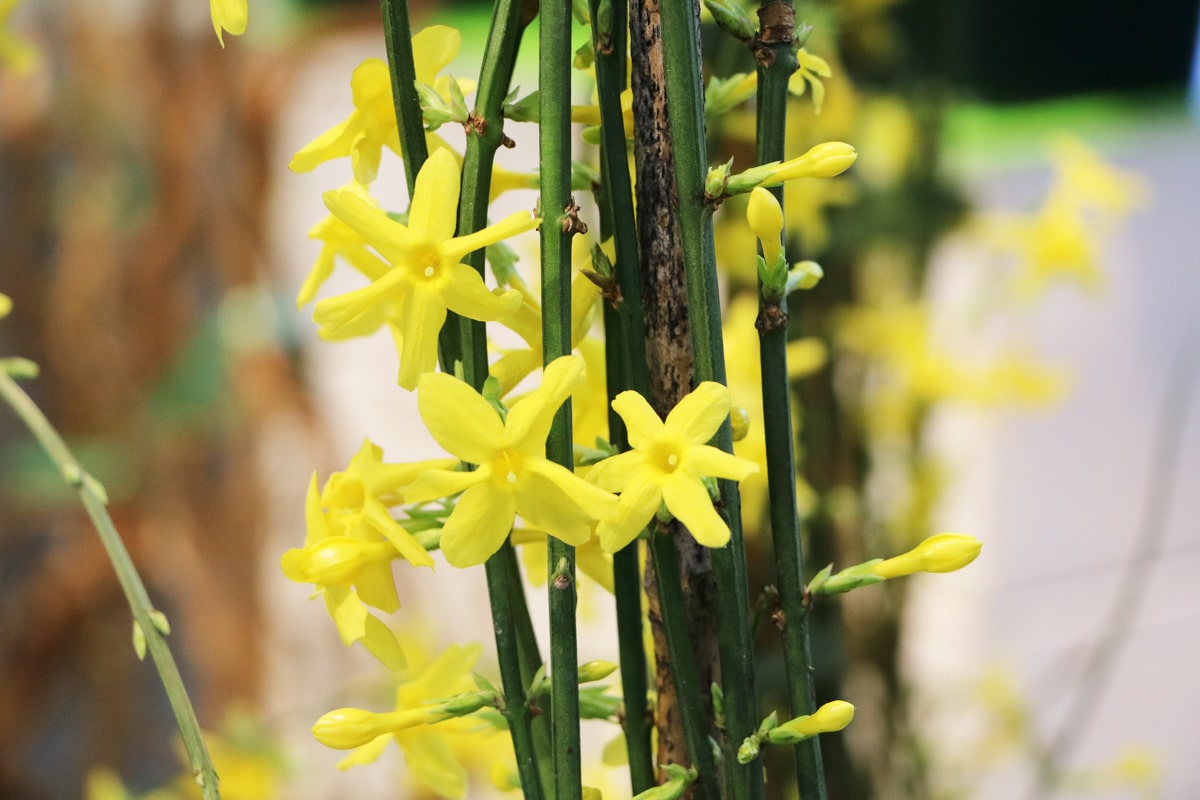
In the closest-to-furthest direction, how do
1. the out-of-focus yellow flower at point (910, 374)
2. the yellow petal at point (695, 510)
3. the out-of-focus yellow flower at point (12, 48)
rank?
the yellow petal at point (695, 510), the out-of-focus yellow flower at point (12, 48), the out-of-focus yellow flower at point (910, 374)

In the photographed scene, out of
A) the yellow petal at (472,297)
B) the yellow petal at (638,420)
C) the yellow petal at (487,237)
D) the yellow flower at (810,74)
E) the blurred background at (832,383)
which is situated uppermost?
the yellow flower at (810,74)

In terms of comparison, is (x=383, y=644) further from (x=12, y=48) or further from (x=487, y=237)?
(x=12, y=48)

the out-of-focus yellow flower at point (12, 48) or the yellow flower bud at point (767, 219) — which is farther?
the out-of-focus yellow flower at point (12, 48)

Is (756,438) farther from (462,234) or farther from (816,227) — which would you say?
(816,227)

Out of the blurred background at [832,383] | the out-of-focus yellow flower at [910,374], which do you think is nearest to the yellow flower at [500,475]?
the blurred background at [832,383]

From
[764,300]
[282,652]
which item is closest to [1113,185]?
[764,300]

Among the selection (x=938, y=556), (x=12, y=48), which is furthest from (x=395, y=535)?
(x=12, y=48)

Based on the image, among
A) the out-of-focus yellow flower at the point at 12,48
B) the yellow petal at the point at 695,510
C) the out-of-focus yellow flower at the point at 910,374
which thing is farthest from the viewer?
the out-of-focus yellow flower at the point at 910,374

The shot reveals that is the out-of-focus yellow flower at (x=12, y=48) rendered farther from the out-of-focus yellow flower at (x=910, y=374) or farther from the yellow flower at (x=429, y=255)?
the out-of-focus yellow flower at (x=910, y=374)
